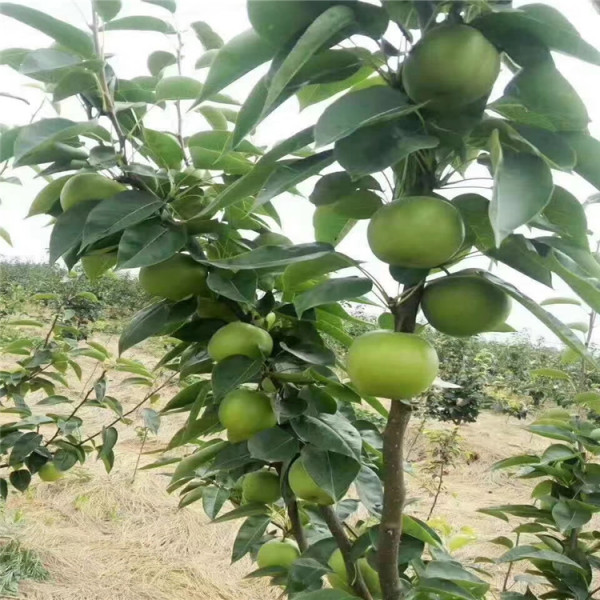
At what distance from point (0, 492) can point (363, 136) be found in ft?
5.32

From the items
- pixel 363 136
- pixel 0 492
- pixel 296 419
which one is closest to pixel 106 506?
pixel 0 492

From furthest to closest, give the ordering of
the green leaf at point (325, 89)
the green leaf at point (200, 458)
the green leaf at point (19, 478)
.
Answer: the green leaf at point (19, 478) < the green leaf at point (200, 458) < the green leaf at point (325, 89)

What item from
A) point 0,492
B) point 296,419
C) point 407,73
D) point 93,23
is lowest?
point 0,492

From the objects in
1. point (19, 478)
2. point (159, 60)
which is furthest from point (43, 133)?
point (19, 478)

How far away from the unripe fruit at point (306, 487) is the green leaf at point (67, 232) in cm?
39

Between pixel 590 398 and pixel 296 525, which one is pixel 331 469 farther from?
pixel 590 398

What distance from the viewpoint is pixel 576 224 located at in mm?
554

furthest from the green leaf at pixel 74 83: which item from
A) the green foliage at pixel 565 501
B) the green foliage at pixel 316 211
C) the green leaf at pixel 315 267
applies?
the green foliage at pixel 565 501

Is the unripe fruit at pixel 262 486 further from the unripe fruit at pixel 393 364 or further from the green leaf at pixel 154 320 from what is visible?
the unripe fruit at pixel 393 364

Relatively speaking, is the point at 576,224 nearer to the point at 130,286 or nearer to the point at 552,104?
the point at 552,104

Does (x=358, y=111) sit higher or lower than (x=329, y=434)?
higher

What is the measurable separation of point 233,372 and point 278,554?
441 mm

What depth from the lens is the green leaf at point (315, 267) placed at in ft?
2.12

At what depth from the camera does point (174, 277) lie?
0.78 m
